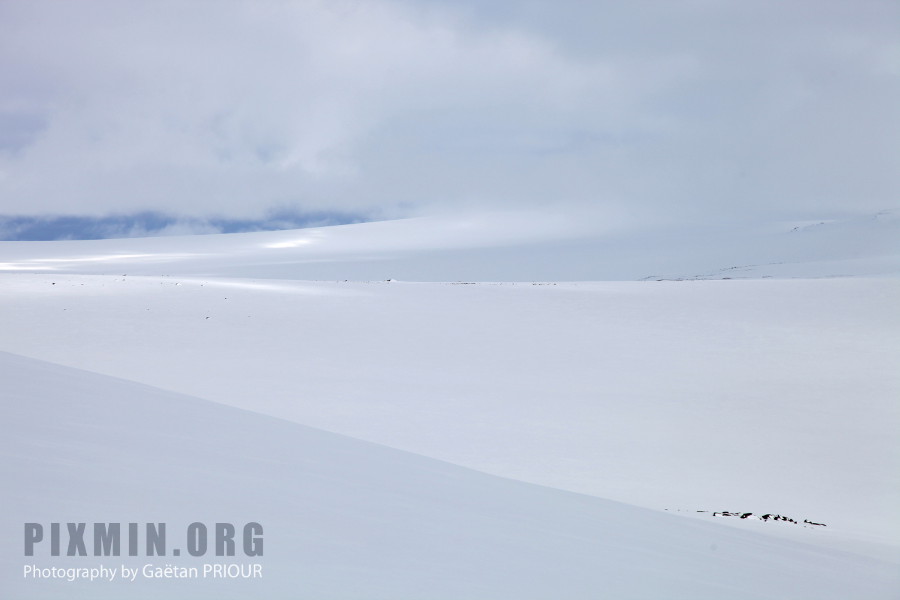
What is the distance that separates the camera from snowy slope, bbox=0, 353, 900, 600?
3.00 metres

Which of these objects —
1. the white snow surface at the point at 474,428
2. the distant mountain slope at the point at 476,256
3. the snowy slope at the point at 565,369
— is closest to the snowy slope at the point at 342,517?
the white snow surface at the point at 474,428

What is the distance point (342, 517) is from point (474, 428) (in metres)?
5.28

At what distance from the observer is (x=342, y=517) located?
12.2ft

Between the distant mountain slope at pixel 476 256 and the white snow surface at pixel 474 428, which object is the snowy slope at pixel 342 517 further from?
the distant mountain slope at pixel 476 256

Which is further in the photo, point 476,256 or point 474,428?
point 476,256

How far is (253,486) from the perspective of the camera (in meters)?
3.88

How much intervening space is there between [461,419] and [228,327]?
593 centimetres

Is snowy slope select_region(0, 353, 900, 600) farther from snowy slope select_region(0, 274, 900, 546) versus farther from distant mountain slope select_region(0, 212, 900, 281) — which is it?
distant mountain slope select_region(0, 212, 900, 281)

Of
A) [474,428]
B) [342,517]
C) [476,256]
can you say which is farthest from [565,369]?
[476,256]

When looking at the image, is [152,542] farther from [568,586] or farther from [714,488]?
[714,488]

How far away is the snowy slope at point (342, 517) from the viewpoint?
3.00 meters

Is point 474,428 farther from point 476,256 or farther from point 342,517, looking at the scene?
point 476,256

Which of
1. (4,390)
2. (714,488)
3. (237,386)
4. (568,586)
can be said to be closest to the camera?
(568,586)

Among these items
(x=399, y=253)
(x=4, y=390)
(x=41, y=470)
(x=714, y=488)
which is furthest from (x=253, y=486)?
(x=399, y=253)
